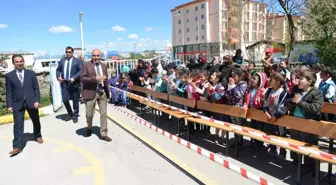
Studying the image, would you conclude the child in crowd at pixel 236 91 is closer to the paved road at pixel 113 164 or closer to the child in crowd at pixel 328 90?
the paved road at pixel 113 164

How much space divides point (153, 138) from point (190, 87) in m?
1.44

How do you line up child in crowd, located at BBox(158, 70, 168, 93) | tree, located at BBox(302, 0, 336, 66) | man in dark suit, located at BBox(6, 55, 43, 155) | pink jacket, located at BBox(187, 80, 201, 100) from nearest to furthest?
man in dark suit, located at BBox(6, 55, 43, 155) → pink jacket, located at BBox(187, 80, 201, 100) → child in crowd, located at BBox(158, 70, 168, 93) → tree, located at BBox(302, 0, 336, 66)

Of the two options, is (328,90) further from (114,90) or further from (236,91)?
(114,90)

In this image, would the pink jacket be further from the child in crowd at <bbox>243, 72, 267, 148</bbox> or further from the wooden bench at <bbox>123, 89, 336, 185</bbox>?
the child in crowd at <bbox>243, 72, 267, 148</bbox>

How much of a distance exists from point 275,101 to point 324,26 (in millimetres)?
10458

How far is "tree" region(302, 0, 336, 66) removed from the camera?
1183 cm

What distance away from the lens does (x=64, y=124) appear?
7.12m

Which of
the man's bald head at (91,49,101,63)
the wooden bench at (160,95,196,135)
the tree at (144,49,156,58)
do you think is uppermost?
the tree at (144,49,156,58)

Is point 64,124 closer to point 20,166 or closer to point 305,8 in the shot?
point 20,166

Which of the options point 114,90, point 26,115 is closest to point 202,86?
point 114,90

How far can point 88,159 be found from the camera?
15.4 ft

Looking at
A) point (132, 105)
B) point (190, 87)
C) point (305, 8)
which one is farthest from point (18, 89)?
point (305, 8)

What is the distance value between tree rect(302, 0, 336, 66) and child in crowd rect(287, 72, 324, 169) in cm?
1018

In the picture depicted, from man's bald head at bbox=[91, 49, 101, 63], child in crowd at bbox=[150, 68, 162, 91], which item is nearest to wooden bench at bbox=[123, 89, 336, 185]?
child in crowd at bbox=[150, 68, 162, 91]
